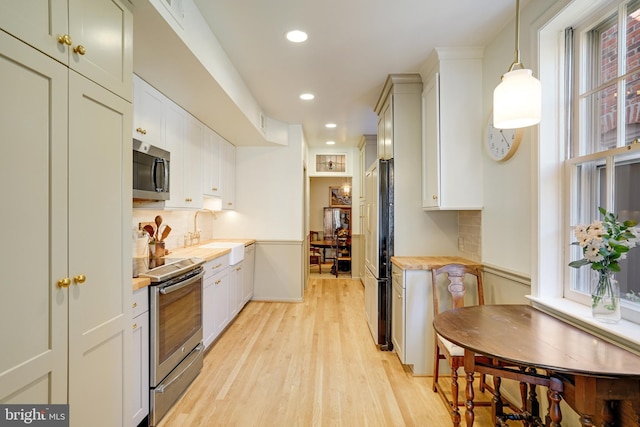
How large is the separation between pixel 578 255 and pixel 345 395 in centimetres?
178

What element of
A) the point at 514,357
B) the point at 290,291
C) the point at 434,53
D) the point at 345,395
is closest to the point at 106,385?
the point at 345,395

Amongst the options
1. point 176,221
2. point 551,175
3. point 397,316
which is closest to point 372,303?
point 397,316

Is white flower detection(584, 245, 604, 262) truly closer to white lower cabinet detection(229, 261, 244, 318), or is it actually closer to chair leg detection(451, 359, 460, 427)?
chair leg detection(451, 359, 460, 427)

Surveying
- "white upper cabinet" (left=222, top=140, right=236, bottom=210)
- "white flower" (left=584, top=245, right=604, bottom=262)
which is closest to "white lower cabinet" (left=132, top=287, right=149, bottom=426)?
"white flower" (left=584, top=245, right=604, bottom=262)

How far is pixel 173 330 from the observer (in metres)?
2.17

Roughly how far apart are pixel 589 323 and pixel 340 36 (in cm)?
233

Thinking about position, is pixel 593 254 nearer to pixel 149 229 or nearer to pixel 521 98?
pixel 521 98

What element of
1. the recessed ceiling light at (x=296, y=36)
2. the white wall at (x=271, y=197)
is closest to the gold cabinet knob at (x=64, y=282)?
the recessed ceiling light at (x=296, y=36)

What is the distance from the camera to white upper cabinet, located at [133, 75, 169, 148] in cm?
228

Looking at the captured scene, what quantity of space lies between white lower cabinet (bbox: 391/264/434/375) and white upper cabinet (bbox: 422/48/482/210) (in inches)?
25.4

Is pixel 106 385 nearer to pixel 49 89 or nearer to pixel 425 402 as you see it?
pixel 49 89

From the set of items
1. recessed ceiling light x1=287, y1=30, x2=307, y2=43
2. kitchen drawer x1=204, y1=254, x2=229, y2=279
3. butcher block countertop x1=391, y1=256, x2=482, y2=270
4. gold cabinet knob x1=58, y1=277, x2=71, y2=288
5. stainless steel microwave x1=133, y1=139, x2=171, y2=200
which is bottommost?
kitchen drawer x1=204, y1=254, x2=229, y2=279

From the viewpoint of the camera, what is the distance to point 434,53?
8.50 ft

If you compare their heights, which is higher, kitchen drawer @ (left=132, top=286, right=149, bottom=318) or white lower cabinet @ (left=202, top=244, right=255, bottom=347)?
kitchen drawer @ (left=132, top=286, right=149, bottom=318)
